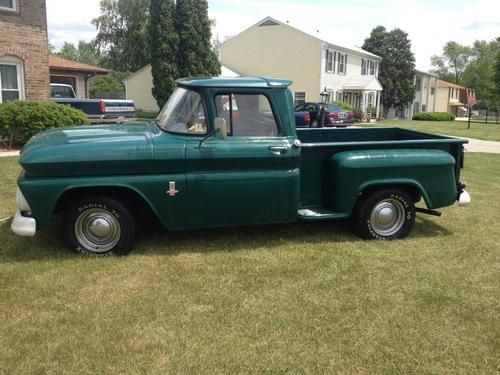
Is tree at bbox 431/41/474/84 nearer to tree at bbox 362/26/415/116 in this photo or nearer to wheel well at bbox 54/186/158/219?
tree at bbox 362/26/415/116

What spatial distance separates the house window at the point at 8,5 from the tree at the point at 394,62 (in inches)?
1636

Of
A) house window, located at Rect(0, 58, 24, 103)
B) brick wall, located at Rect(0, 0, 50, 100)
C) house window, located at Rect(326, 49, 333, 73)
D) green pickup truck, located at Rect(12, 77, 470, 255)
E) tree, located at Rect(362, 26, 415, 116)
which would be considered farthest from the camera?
tree, located at Rect(362, 26, 415, 116)

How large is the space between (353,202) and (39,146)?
11.3 ft

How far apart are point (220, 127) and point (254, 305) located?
6.14 feet

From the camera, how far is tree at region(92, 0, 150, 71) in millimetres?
57406

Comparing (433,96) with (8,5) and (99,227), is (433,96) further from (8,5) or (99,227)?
(99,227)

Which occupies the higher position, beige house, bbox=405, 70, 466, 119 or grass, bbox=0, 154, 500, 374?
beige house, bbox=405, 70, 466, 119

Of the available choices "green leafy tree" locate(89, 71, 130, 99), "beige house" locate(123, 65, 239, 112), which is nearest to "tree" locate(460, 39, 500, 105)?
"green leafy tree" locate(89, 71, 130, 99)

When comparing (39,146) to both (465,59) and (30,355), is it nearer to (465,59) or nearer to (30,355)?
(30,355)

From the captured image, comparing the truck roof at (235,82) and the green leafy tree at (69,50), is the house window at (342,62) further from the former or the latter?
the green leafy tree at (69,50)

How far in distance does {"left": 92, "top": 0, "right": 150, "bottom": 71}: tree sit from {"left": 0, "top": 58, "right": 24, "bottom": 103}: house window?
40026 millimetres

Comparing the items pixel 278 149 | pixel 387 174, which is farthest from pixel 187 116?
pixel 387 174

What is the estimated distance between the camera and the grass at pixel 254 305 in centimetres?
355

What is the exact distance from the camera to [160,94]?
30.9 meters
